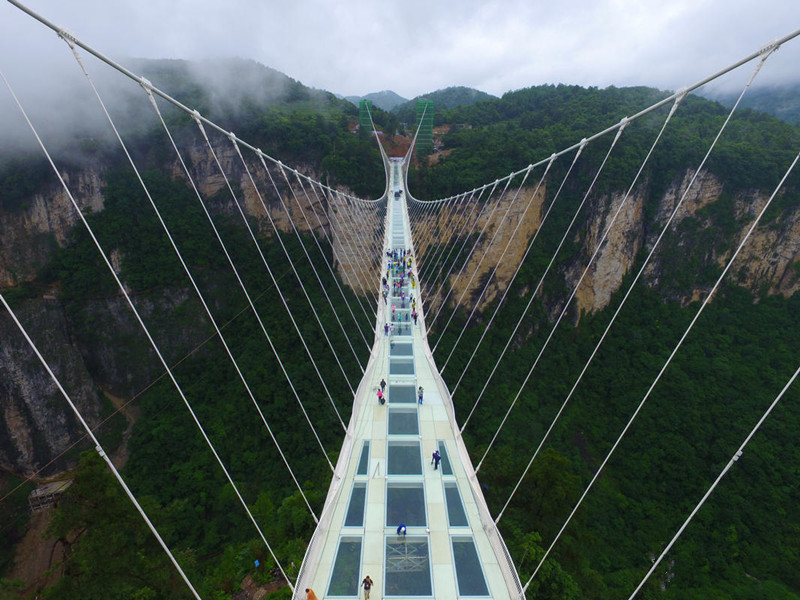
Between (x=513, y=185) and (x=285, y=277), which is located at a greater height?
(x=513, y=185)

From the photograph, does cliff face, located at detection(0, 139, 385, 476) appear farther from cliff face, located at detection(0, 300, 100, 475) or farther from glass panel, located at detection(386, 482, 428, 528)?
glass panel, located at detection(386, 482, 428, 528)

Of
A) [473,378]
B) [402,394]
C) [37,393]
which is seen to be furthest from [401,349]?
[37,393]

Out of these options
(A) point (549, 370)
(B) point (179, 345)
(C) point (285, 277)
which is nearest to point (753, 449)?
(A) point (549, 370)

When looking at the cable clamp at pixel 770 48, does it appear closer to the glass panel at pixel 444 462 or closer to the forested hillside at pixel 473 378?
the glass panel at pixel 444 462

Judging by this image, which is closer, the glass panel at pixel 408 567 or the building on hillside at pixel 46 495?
the glass panel at pixel 408 567

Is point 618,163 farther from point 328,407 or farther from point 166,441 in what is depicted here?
point 166,441

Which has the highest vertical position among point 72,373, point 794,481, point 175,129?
point 175,129

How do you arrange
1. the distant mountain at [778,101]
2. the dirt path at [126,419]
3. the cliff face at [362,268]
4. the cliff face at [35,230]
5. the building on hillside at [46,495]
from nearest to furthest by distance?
the building on hillside at [46,495] → the dirt path at [126,419] → the cliff face at [362,268] → the cliff face at [35,230] → the distant mountain at [778,101]

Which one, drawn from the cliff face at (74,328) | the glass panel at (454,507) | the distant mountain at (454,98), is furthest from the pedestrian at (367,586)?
the distant mountain at (454,98)
